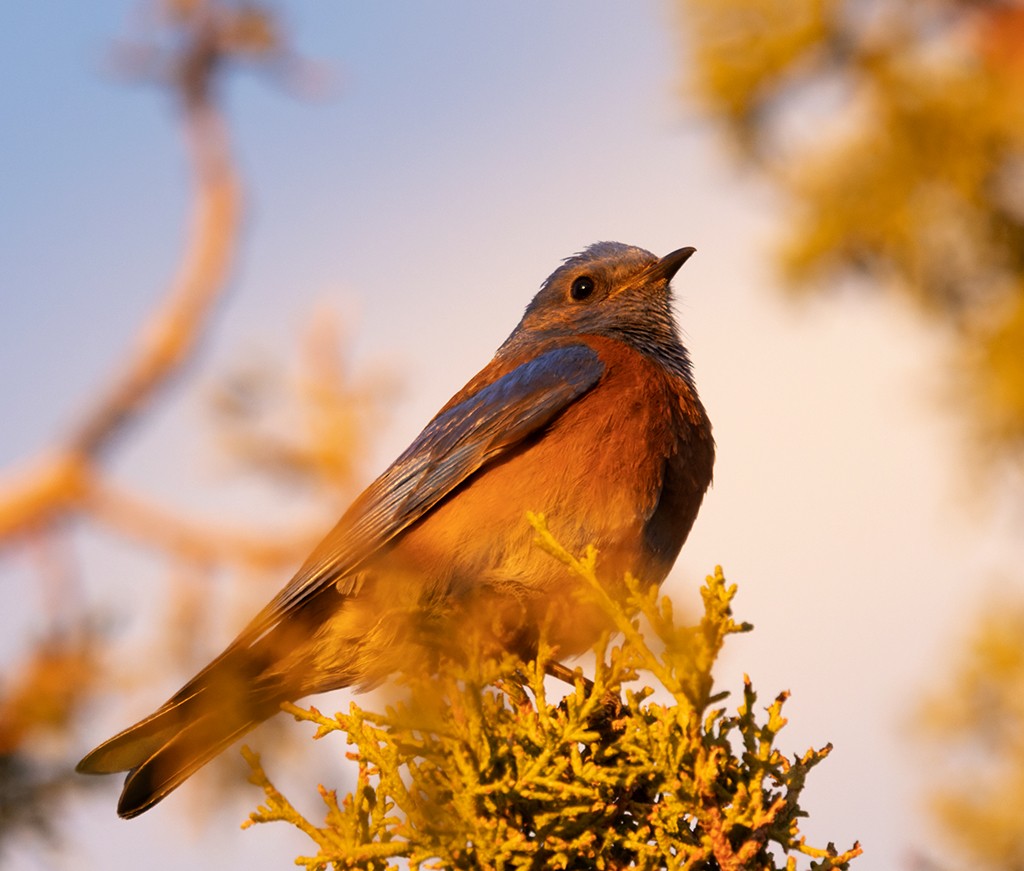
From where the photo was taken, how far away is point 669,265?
21.2 feet

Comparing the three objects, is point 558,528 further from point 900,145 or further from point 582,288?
point 900,145

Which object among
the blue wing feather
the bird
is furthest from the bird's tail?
the blue wing feather

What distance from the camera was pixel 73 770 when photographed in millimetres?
5043

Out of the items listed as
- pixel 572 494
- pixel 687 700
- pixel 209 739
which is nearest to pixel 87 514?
pixel 209 739

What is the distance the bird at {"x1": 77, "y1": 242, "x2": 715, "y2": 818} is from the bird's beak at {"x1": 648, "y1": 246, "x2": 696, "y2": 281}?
0.81 meters

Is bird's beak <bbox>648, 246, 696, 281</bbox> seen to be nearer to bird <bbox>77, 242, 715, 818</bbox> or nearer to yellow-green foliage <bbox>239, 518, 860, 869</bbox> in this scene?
bird <bbox>77, 242, 715, 818</bbox>

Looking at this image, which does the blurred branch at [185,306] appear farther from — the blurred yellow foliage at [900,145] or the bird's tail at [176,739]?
the blurred yellow foliage at [900,145]

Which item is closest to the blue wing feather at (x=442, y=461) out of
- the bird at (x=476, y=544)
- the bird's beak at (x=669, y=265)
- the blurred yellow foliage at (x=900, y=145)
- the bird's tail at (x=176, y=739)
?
the bird at (x=476, y=544)

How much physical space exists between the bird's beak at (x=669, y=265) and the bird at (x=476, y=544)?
0.81 metres

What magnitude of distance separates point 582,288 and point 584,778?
3403 millimetres

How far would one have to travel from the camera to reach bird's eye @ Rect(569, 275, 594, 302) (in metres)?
6.66

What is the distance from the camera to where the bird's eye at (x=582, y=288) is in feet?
21.9

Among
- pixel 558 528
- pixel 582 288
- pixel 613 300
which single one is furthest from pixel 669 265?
pixel 558 528

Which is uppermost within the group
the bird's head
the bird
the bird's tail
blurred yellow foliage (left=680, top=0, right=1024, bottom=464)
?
blurred yellow foliage (left=680, top=0, right=1024, bottom=464)
